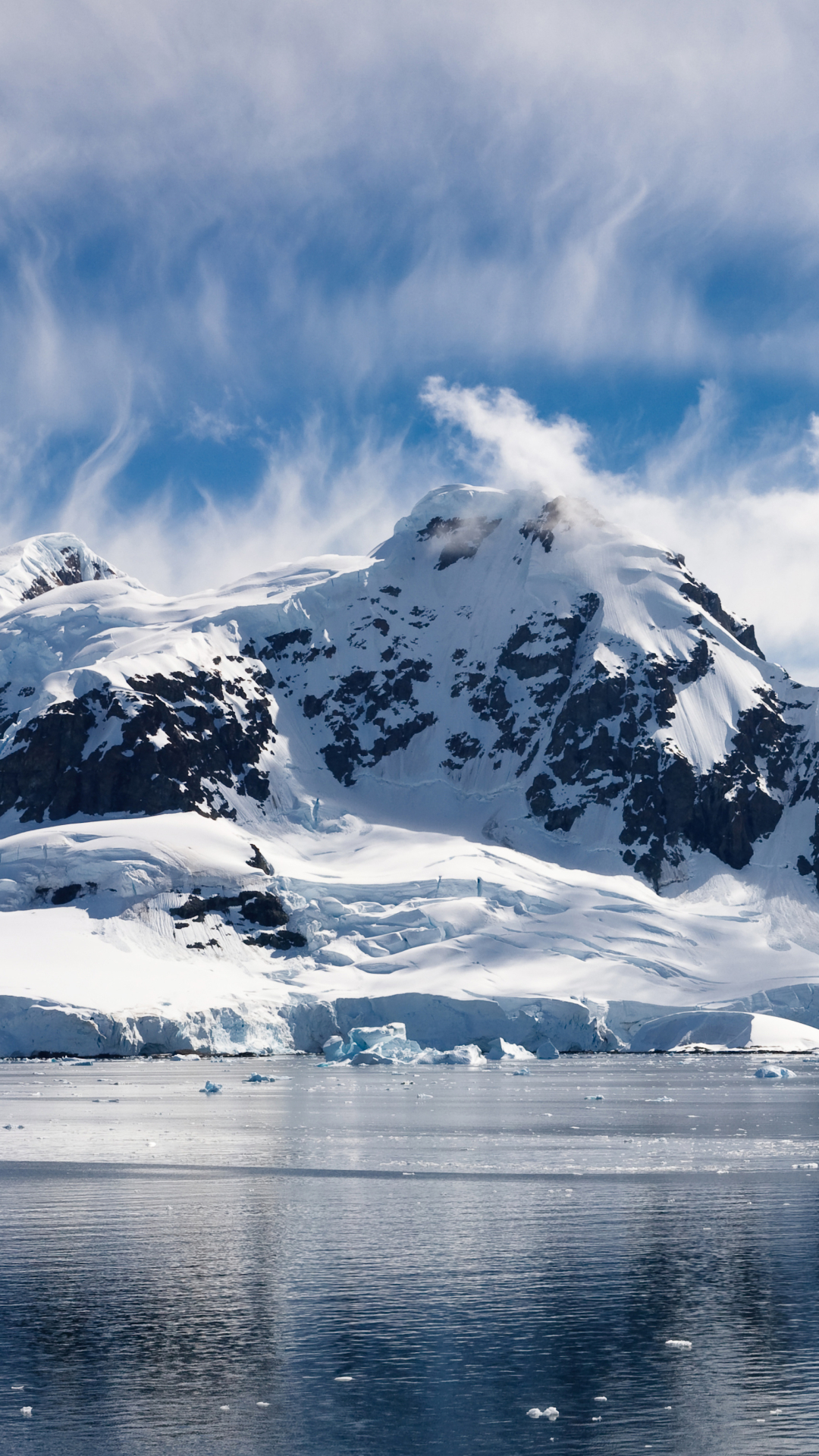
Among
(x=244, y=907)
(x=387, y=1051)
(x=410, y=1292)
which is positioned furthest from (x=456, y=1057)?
(x=410, y=1292)

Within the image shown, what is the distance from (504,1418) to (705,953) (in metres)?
162

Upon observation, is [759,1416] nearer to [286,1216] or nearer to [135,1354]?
[135,1354]

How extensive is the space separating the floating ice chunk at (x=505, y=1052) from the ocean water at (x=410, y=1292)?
76.6 meters

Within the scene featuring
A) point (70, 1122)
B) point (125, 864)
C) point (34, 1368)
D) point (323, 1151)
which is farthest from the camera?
point (125, 864)

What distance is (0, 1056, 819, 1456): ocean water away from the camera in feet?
53.2

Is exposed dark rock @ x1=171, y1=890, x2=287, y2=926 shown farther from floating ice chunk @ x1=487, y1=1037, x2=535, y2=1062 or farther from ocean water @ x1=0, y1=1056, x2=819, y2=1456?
ocean water @ x1=0, y1=1056, x2=819, y2=1456

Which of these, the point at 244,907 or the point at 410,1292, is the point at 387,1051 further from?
the point at 410,1292

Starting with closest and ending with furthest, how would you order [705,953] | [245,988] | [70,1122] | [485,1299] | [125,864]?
1. [485,1299]
2. [70,1122]
3. [245,988]
4. [125,864]
5. [705,953]

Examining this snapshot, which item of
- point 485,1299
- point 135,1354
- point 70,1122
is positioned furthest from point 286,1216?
point 70,1122

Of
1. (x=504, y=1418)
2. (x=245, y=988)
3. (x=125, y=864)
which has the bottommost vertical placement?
(x=504, y=1418)

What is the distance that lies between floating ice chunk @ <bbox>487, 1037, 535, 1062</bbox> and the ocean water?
76.6m

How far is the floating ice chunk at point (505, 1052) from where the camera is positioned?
4975 inches

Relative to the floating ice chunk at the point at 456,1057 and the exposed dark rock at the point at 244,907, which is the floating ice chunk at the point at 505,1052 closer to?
the floating ice chunk at the point at 456,1057

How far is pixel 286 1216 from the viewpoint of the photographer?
103 ft
